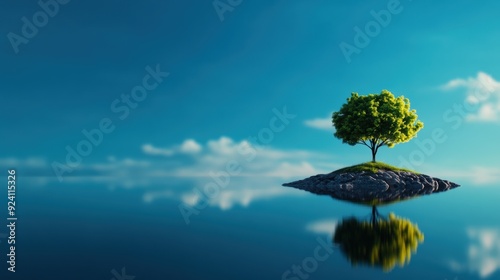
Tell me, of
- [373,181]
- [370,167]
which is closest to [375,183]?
[373,181]

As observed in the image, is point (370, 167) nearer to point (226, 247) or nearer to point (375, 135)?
point (375, 135)

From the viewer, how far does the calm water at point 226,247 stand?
15914mm

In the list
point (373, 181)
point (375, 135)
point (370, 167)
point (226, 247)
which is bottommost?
point (226, 247)

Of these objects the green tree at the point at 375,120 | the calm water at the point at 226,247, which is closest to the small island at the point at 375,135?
the green tree at the point at 375,120

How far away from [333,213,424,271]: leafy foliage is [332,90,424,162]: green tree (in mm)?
47773

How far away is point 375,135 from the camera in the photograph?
74938 millimetres

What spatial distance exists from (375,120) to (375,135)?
410 cm

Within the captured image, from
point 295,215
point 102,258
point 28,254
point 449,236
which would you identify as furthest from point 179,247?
point 449,236

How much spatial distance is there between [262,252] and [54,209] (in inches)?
1109

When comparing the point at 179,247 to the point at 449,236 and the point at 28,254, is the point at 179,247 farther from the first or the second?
the point at 449,236

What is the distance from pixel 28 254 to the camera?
62.7ft

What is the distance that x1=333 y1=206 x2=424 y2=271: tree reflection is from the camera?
17422 mm

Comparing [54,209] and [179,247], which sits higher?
[54,209]

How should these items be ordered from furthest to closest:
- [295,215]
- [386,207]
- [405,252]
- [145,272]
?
[386,207] < [295,215] < [405,252] < [145,272]
